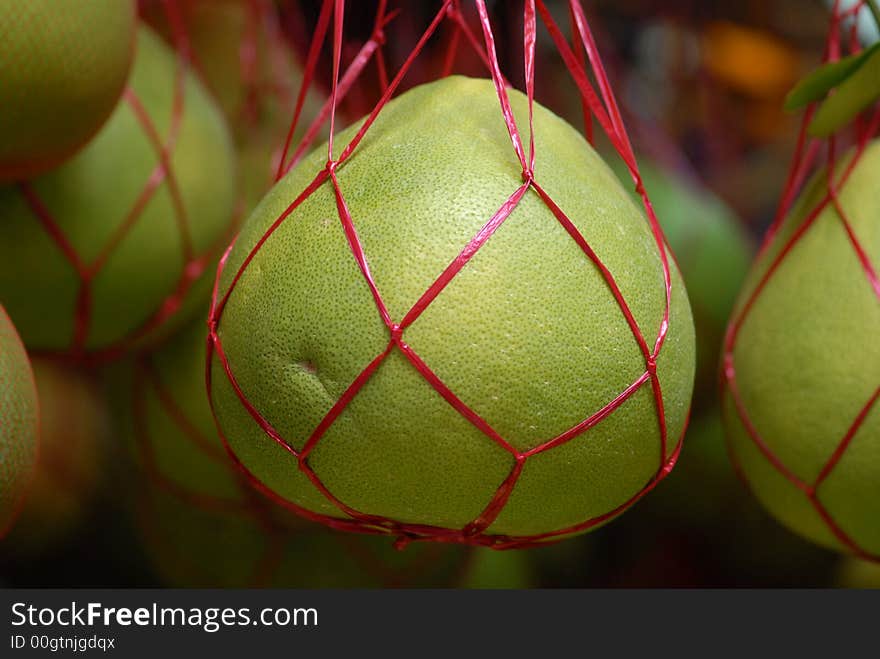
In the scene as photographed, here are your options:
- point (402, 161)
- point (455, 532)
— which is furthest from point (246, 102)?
point (455, 532)

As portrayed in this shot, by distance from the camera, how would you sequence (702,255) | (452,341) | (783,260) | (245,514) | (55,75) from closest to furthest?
(452,341) < (55,75) < (783,260) < (245,514) < (702,255)

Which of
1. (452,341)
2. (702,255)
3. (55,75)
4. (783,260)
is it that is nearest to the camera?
(452,341)

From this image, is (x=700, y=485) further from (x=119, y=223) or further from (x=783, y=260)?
(x=119, y=223)

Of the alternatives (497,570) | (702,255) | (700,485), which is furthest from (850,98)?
(497,570)

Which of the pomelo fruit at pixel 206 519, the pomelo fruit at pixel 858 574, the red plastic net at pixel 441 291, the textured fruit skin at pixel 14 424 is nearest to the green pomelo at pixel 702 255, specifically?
the pomelo fruit at pixel 858 574

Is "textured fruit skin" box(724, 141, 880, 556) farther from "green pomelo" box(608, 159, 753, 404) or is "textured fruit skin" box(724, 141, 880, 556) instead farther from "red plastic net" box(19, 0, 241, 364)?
"red plastic net" box(19, 0, 241, 364)

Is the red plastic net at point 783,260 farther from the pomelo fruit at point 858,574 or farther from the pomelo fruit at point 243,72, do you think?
the pomelo fruit at point 243,72

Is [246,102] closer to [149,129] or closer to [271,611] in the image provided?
[149,129]
